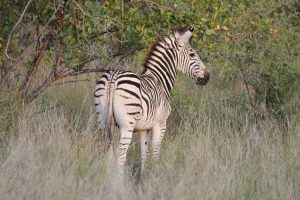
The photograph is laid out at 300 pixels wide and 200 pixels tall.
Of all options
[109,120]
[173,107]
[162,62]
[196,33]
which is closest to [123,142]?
[109,120]

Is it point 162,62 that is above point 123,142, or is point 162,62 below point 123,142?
above

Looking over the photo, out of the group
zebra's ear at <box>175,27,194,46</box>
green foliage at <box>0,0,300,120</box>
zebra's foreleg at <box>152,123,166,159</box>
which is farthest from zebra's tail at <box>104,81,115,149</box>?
zebra's ear at <box>175,27,194,46</box>

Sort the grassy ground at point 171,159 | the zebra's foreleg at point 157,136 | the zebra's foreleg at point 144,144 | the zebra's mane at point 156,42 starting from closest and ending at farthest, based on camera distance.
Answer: the grassy ground at point 171,159, the zebra's foreleg at point 144,144, the zebra's foreleg at point 157,136, the zebra's mane at point 156,42

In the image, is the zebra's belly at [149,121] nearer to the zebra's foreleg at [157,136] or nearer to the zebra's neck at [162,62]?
the zebra's foreleg at [157,136]

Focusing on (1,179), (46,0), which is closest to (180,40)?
(46,0)

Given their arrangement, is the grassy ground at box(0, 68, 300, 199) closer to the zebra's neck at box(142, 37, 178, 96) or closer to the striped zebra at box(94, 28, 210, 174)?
the striped zebra at box(94, 28, 210, 174)

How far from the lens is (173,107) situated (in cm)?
970

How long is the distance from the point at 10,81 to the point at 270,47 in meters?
3.49

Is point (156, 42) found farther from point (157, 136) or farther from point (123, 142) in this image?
point (123, 142)

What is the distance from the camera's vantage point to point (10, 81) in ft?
29.2

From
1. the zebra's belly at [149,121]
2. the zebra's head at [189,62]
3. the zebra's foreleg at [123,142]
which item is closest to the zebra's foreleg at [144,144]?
the zebra's belly at [149,121]

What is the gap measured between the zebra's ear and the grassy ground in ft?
2.98

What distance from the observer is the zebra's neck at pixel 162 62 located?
337 inches

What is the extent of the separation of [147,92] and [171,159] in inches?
36.6
